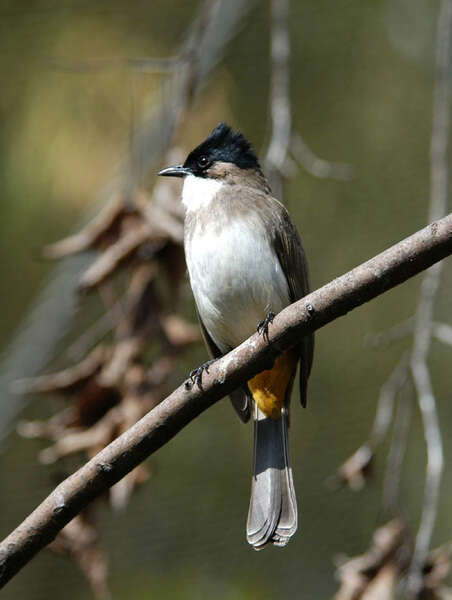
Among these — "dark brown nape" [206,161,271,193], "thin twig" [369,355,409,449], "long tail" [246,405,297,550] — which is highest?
"dark brown nape" [206,161,271,193]

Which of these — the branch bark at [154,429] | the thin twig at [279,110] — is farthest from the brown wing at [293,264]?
the branch bark at [154,429]

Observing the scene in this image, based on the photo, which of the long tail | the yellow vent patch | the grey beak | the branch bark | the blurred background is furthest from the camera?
the blurred background

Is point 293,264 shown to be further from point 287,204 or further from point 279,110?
point 287,204

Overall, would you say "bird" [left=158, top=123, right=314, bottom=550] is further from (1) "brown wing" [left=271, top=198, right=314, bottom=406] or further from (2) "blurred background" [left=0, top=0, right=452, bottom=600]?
(2) "blurred background" [left=0, top=0, right=452, bottom=600]

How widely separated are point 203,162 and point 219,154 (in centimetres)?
6

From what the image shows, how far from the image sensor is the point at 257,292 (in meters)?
2.90

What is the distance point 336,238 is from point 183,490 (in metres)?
1.50

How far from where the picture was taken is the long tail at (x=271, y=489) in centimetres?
273

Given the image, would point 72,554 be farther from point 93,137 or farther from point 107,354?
point 93,137

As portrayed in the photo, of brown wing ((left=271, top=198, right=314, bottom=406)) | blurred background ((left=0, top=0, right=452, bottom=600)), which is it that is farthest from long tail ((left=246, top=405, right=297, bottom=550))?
blurred background ((left=0, top=0, right=452, bottom=600))

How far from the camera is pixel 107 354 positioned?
3.14 m

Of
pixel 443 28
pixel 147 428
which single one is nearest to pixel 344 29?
pixel 443 28

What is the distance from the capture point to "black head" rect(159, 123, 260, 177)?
3287 mm

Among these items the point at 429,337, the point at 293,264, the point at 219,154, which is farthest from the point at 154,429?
the point at 219,154
